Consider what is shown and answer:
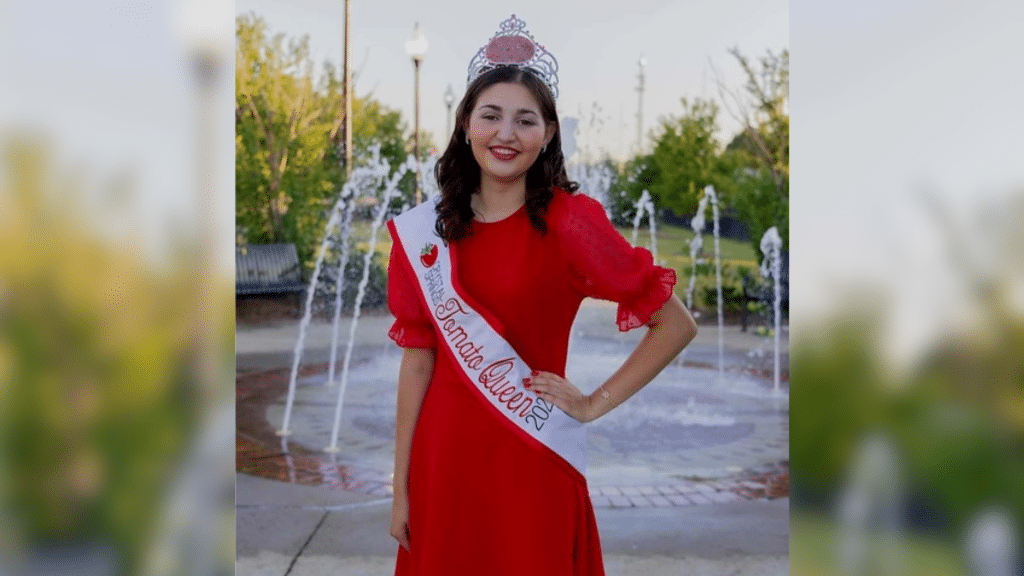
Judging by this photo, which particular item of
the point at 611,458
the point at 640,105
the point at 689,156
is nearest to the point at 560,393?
the point at 611,458

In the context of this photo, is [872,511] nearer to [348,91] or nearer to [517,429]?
[517,429]

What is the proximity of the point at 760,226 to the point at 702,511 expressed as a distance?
7.31 m

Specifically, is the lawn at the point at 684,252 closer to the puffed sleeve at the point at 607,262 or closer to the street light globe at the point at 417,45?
the street light globe at the point at 417,45

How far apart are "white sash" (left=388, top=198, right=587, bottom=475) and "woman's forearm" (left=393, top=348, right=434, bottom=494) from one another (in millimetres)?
81

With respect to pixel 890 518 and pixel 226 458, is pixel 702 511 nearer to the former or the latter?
pixel 890 518

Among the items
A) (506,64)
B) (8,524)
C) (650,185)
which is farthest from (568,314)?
(650,185)

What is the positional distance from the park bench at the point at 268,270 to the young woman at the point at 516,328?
28.0 feet

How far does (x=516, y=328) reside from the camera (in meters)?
1.89

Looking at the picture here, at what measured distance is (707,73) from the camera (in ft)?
46.1

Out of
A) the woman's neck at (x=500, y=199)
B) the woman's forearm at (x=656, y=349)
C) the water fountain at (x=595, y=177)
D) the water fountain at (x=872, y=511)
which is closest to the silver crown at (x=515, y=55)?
the woman's neck at (x=500, y=199)

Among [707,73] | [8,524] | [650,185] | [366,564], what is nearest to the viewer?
[8,524]

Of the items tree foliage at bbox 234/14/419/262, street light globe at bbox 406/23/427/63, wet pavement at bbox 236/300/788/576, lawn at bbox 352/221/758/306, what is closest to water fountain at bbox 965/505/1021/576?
wet pavement at bbox 236/300/788/576

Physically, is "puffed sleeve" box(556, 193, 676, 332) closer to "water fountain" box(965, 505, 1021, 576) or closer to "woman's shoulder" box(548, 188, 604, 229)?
"woman's shoulder" box(548, 188, 604, 229)

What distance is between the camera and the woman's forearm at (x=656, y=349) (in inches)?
72.9
